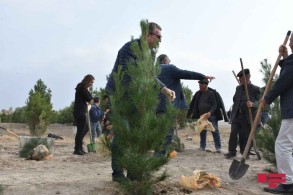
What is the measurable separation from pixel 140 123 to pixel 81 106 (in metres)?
6.03

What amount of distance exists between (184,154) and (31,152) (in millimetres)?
3321

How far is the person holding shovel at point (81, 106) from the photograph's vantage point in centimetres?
998

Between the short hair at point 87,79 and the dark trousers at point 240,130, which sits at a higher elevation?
the short hair at point 87,79

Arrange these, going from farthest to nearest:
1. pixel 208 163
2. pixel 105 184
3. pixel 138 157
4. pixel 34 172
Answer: pixel 208 163 → pixel 34 172 → pixel 105 184 → pixel 138 157

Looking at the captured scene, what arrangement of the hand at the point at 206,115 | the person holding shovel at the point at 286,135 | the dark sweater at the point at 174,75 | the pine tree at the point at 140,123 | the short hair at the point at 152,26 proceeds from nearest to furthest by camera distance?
the pine tree at the point at 140,123 → the short hair at the point at 152,26 → the person holding shovel at the point at 286,135 → the dark sweater at the point at 174,75 → the hand at the point at 206,115

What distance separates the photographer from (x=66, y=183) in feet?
17.1

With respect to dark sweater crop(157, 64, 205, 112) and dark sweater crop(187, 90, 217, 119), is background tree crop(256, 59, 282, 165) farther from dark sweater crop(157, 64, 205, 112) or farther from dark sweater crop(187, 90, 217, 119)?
dark sweater crop(187, 90, 217, 119)

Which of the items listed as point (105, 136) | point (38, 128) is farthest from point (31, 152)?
point (38, 128)

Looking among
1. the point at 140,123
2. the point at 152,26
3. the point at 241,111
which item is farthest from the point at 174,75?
the point at 241,111

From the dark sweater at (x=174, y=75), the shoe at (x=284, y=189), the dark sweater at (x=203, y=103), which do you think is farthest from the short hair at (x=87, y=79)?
the shoe at (x=284, y=189)

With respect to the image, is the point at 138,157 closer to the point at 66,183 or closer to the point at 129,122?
the point at 129,122

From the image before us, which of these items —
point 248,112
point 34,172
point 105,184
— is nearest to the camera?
point 105,184

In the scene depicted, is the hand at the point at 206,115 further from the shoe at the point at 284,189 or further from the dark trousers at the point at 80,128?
the shoe at the point at 284,189

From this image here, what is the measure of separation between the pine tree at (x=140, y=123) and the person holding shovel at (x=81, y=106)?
5.64 meters
